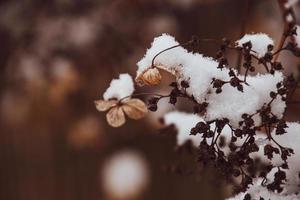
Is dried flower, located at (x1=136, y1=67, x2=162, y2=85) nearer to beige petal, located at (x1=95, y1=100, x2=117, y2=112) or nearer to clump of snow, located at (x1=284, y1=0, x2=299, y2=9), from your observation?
beige petal, located at (x1=95, y1=100, x2=117, y2=112)

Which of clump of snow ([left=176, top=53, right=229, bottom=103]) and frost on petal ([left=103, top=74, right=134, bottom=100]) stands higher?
frost on petal ([left=103, top=74, right=134, bottom=100])

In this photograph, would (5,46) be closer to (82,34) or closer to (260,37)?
(82,34)

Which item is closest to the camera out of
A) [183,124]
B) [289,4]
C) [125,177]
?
[289,4]

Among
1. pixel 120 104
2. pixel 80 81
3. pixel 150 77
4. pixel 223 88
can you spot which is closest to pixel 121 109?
pixel 120 104

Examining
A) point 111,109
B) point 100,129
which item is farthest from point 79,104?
point 111,109

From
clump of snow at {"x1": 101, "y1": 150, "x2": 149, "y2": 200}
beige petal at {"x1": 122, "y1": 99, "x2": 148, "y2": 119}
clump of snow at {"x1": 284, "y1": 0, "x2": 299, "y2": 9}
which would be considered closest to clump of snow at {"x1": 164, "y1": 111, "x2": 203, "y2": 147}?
beige petal at {"x1": 122, "y1": 99, "x2": 148, "y2": 119}

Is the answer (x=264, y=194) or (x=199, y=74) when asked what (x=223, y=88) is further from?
(x=264, y=194)
